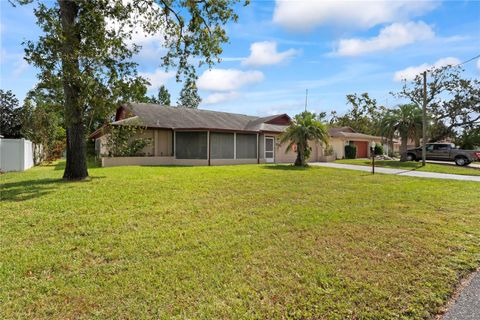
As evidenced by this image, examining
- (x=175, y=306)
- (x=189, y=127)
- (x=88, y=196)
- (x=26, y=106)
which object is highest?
(x=26, y=106)

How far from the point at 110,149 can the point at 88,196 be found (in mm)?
10546

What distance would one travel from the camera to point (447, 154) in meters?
23.0

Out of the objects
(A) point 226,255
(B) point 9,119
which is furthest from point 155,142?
(B) point 9,119

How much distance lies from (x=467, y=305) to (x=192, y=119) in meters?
19.5

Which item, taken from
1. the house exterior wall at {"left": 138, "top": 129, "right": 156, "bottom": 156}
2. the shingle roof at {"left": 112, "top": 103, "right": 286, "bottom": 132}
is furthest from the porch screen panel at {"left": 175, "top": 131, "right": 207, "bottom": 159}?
the house exterior wall at {"left": 138, "top": 129, "right": 156, "bottom": 156}

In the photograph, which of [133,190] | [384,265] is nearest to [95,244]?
[133,190]

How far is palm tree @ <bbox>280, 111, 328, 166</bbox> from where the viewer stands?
55.0 ft

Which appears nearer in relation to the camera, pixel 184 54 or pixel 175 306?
pixel 175 306

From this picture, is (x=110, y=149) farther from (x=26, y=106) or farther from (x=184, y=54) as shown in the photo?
(x=26, y=106)

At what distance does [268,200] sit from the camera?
25.1 feet

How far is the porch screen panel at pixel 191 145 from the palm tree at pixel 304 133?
528cm

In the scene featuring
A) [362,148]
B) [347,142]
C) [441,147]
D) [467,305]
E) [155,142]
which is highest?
[347,142]

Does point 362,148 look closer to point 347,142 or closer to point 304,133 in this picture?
point 347,142

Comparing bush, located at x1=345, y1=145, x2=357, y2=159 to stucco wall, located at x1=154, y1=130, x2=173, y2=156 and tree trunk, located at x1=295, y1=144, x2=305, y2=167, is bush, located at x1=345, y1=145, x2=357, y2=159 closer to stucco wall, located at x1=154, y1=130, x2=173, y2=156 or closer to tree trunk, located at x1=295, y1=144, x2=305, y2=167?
tree trunk, located at x1=295, y1=144, x2=305, y2=167
